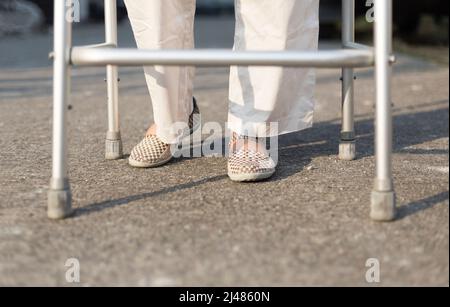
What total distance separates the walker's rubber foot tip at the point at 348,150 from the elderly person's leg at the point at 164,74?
407 millimetres

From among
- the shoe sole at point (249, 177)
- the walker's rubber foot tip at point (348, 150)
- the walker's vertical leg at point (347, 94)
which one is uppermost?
the walker's vertical leg at point (347, 94)

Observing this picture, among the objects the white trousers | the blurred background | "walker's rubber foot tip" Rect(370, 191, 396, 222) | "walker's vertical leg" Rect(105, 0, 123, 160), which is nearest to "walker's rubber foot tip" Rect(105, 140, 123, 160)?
"walker's vertical leg" Rect(105, 0, 123, 160)

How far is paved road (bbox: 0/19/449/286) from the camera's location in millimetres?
1084

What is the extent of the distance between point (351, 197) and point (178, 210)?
0.36 metres

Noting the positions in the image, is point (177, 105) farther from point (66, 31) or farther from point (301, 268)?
point (301, 268)

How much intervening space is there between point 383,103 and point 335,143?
0.80m

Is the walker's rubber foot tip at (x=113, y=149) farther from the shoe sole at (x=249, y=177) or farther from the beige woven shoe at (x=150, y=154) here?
the shoe sole at (x=249, y=177)

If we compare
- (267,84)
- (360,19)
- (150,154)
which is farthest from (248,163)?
(360,19)

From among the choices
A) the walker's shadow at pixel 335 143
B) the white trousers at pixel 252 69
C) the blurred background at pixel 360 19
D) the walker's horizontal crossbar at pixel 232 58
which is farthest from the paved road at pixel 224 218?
the blurred background at pixel 360 19

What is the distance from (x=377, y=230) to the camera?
4.07ft

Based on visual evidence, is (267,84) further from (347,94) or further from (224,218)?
(224,218)

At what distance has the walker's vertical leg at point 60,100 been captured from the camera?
1287 mm

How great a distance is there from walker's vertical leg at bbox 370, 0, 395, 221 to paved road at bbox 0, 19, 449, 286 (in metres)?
0.07

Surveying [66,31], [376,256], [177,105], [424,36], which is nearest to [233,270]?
[376,256]
